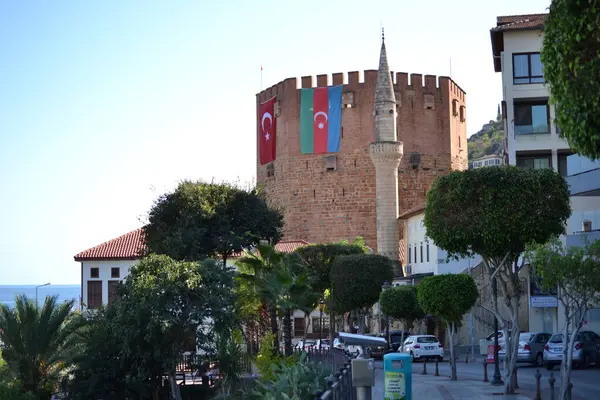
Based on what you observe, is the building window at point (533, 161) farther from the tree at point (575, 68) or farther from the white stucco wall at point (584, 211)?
the tree at point (575, 68)

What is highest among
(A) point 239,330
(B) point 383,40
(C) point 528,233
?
(B) point 383,40

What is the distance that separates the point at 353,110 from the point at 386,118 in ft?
20.5

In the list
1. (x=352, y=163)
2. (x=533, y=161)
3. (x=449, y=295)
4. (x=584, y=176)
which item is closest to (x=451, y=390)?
(x=449, y=295)

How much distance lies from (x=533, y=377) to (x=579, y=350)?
14.8 ft

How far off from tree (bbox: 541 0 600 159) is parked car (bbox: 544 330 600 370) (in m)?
21.5

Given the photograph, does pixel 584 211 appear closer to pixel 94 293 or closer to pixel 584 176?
pixel 584 176

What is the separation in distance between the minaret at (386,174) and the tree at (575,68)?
50.5m

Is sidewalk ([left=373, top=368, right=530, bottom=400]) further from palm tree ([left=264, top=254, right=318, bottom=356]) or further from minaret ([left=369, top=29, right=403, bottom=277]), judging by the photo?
minaret ([left=369, top=29, right=403, bottom=277])

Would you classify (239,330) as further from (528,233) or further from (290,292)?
(528,233)

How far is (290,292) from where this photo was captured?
28109 millimetres

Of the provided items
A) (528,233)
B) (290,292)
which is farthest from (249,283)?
(528,233)

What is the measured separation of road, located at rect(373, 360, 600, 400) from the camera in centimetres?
2261

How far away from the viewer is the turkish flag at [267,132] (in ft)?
237

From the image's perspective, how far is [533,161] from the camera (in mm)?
42344
